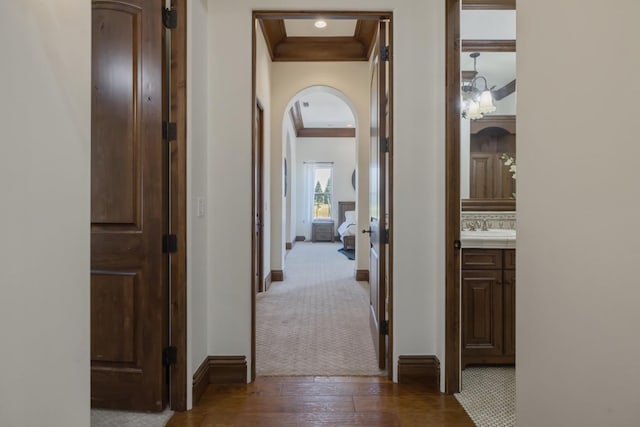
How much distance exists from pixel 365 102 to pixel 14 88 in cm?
472

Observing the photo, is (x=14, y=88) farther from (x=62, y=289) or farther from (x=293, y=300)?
(x=293, y=300)

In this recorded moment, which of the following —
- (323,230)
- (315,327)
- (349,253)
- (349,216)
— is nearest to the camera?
(315,327)

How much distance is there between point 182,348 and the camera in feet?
6.66

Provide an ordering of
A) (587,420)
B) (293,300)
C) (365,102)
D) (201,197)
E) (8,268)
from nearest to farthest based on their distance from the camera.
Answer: (8,268) < (587,420) < (201,197) < (293,300) < (365,102)

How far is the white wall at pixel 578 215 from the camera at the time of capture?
858 mm

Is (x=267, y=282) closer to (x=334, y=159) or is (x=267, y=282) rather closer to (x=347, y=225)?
(x=347, y=225)

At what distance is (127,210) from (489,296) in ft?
7.77

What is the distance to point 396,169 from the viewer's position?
2375 mm

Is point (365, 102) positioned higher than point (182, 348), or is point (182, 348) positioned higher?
point (365, 102)

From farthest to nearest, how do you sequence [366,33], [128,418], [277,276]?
1. [277,276]
2. [366,33]
3. [128,418]

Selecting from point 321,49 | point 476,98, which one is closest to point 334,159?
point 321,49

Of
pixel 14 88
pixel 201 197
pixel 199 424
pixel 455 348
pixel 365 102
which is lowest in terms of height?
pixel 199 424

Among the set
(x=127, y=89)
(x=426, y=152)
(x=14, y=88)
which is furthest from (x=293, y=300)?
(x=14, y=88)

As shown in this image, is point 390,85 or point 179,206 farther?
point 390,85
